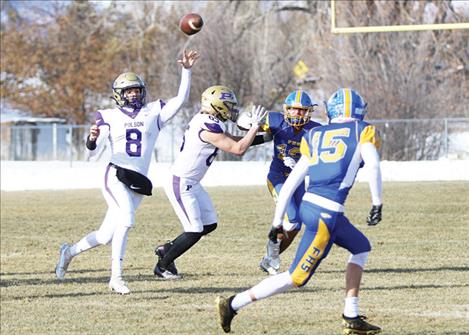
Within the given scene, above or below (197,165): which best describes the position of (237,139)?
above

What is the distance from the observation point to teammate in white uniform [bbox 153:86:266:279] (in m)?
9.55

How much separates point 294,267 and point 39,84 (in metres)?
39.5

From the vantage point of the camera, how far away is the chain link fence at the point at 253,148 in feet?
82.1

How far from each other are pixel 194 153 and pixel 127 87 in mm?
844

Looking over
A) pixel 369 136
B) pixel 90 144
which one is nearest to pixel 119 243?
pixel 90 144

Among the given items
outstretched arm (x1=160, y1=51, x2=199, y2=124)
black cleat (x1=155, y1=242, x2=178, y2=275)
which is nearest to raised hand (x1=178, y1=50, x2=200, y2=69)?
outstretched arm (x1=160, y1=51, x2=199, y2=124)

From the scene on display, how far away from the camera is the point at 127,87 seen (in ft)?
32.6

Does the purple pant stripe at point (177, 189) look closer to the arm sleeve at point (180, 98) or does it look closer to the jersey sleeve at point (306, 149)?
the arm sleeve at point (180, 98)

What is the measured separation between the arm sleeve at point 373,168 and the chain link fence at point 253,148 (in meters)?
16.5

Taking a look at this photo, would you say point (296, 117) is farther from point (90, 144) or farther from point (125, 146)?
point (90, 144)

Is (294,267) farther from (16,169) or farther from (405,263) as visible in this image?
(16,169)

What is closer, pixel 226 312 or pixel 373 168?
pixel 373 168

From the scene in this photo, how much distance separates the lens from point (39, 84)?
1804 inches

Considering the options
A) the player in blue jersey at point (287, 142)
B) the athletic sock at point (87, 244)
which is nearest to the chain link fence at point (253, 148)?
the player in blue jersey at point (287, 142)
